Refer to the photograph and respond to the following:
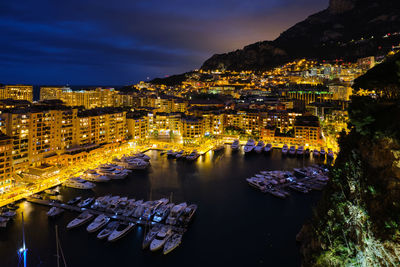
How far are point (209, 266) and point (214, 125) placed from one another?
2842 centimetres

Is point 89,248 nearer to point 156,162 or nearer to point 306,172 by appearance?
point 156,162

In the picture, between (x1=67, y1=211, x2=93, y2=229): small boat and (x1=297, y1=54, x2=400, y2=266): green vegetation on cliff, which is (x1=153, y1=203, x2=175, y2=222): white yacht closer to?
(x1=67, y1=211, x2=93, y2=229): small boat

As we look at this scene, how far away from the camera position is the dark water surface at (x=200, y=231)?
38.4ft

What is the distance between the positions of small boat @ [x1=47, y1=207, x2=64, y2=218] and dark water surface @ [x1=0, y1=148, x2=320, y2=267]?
12.0 inches

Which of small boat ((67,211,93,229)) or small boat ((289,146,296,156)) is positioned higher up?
small boat ((289,146,296,156))

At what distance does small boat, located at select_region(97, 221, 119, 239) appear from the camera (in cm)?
1288

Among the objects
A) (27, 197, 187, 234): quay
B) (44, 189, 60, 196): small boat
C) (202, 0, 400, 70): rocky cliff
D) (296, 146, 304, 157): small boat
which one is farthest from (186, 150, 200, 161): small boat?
(202, 0, 400, 70): rocky cliff

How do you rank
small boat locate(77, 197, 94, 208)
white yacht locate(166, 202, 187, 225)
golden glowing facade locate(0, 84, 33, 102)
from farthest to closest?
golden glowing facade locate(0, 84, 33, 102) → small boat locate(77, 197, 94, 208) → white yacht locate(166, 202, 187, 225)

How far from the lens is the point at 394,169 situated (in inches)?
255

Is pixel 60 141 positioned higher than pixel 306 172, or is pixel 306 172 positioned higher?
pixel 60 141

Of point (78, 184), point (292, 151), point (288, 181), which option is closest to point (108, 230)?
point (78, 184)

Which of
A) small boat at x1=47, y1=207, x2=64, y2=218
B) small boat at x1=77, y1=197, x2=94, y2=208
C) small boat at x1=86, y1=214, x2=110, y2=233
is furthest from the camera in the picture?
small boat at x1=77, y1=197, x2=94, y2=208

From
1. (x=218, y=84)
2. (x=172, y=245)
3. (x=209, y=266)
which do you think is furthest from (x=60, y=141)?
(x=218, y=84)

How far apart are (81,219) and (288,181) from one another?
14.7m
